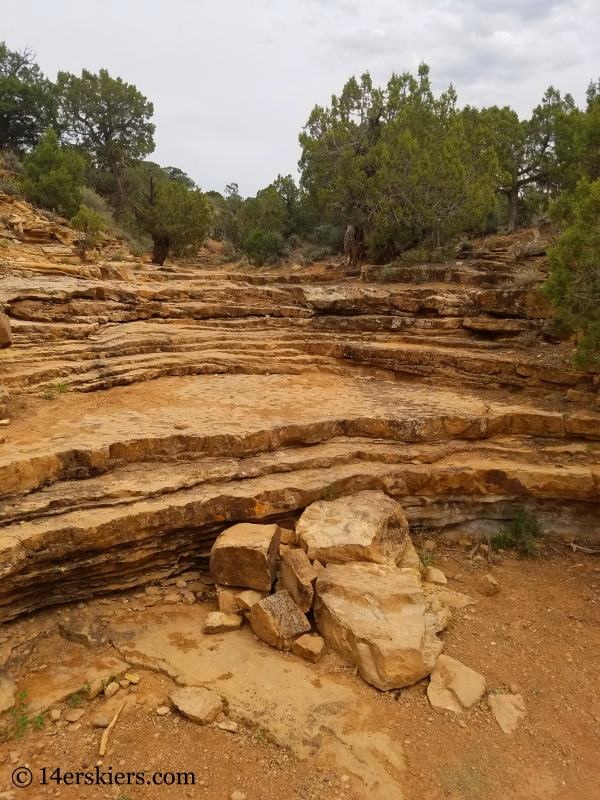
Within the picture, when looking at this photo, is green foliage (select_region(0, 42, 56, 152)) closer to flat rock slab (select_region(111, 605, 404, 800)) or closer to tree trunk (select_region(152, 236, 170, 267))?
tree trunk (select_region(152, 236, 170, 267))

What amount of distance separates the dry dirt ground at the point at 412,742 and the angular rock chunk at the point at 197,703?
0.26 ft

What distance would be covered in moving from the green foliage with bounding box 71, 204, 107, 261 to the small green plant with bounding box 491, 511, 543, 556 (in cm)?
1281

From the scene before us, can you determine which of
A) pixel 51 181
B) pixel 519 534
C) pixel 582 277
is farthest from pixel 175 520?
pixel 51 181

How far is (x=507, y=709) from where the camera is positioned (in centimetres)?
385

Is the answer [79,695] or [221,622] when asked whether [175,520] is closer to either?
[221,622]

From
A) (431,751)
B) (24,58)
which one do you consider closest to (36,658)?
(431,751)

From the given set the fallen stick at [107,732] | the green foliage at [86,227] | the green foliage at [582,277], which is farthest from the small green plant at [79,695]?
the green foliage at [86,227]

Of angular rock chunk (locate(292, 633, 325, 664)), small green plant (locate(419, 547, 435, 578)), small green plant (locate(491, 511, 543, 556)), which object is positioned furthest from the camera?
small green plant (locate(491, 511, 543, 556))

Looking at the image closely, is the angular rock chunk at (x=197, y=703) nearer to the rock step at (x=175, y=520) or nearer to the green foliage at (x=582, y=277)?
the rock step at (x=175, y=520)

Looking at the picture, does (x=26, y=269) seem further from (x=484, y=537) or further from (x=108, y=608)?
(x=484, y=537)

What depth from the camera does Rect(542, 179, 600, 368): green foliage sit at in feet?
21.4

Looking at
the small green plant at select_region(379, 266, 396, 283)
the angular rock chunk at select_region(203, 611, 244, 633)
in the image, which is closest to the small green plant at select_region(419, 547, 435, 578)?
the angular rock chunk at select_region(203, 611, 244, 633)

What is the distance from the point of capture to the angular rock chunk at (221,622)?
4.29 m

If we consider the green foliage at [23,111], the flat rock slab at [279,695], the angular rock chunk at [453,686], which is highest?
the green foliage at [23,111]
